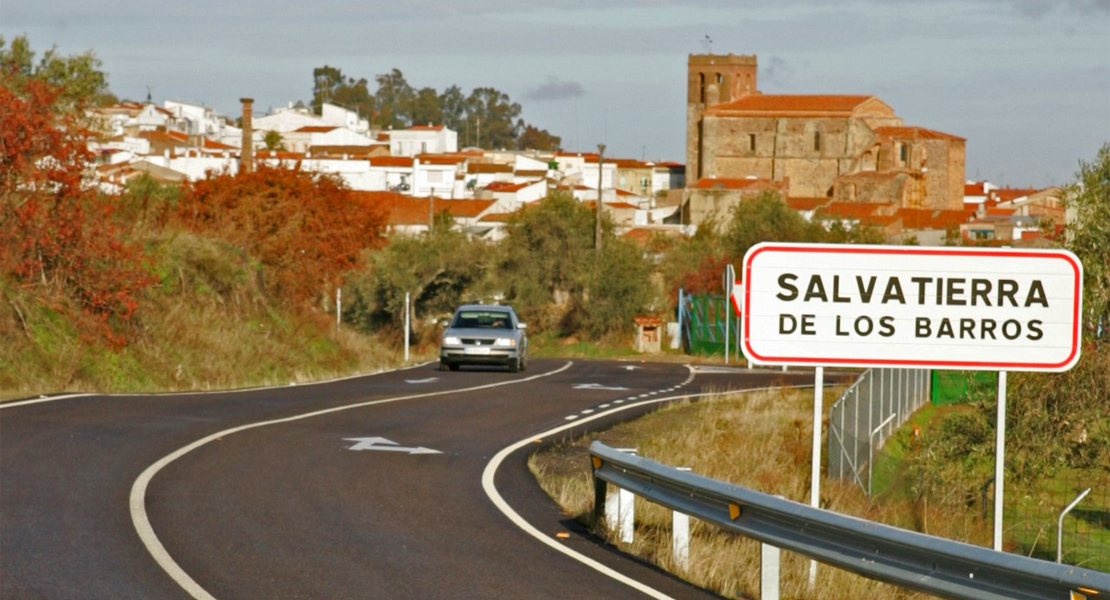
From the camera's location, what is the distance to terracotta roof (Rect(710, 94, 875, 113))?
14462 centimetres

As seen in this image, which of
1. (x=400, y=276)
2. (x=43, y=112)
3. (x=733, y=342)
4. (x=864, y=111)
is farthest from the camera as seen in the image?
(x=864, y=111)

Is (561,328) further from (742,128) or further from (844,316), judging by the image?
(742,128)

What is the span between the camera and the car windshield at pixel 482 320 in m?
35.7

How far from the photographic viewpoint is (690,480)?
10977 mm

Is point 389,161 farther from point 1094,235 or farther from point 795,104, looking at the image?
point 1094,235

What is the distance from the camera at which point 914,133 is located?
136625 mm

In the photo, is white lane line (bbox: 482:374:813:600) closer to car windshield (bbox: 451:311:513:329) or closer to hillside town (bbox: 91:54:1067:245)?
car windshield (bbox: 451:311:513:329)

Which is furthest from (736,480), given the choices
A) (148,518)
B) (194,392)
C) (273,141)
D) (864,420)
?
(273,141)

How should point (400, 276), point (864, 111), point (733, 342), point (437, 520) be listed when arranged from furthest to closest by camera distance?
point (864, 111)
point (400, 276)
point (733, 342)
point (437, 520)

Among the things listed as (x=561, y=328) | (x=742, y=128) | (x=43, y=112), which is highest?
(x=742, y=128)

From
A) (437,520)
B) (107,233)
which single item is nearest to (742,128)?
(107,233)

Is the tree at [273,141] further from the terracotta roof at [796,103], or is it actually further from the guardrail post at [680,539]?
the guardrail post at [680,539]

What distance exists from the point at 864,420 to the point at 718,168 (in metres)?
126

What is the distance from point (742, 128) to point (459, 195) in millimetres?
27963
